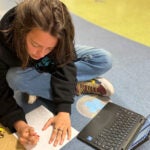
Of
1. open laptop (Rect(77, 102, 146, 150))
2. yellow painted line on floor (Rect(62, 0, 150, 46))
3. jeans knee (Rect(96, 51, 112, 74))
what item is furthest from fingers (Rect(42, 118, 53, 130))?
yellow painted line on floor (Rect(62, 0, 150, 46))

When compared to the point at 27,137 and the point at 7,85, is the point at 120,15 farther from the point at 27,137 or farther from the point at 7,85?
the point at 27,137

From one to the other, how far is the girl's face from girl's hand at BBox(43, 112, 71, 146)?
0.83 ft

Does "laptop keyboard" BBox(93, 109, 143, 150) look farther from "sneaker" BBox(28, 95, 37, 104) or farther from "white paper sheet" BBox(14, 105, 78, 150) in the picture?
"sneaker" BBox(28, 95, 37, 104)

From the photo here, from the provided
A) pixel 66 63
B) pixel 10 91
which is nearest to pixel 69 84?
pixel 66 63

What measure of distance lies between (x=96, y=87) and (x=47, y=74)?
0.82 ft

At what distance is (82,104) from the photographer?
117 centimetres

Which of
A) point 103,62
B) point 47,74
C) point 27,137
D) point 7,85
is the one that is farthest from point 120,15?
point 27,137

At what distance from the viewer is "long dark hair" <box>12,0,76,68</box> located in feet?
2.54

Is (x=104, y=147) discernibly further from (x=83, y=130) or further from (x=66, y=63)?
(x=66, y=63)

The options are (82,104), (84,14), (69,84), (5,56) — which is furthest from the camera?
(84,14)

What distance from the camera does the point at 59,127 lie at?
0.93m

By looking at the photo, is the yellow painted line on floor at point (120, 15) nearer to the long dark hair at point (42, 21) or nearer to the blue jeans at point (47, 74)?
the blue jeans at point (47, 74)

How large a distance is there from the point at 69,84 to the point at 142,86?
17.1 inches

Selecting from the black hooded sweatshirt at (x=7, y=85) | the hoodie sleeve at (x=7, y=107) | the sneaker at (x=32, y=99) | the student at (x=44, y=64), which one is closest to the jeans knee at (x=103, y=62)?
the student at (x=44, y=64)
